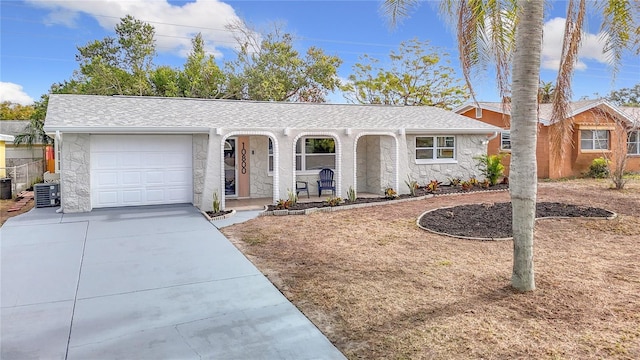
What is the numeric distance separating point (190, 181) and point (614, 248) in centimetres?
1190

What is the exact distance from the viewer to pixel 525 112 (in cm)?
561

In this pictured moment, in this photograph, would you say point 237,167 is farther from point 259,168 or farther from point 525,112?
point 525,112

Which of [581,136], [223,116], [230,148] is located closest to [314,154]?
[230,148]

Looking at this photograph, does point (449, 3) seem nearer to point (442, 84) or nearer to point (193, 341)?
point (193, 341)

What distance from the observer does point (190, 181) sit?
1406cm

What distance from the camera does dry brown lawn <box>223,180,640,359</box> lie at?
4.43m

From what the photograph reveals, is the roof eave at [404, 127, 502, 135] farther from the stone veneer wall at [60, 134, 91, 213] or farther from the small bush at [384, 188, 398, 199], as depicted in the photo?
the stone veneer wall at [60, 134, 91, 213]

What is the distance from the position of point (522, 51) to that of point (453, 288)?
348 cm

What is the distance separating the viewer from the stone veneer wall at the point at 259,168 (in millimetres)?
15586

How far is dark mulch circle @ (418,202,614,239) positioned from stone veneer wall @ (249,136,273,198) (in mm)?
6567

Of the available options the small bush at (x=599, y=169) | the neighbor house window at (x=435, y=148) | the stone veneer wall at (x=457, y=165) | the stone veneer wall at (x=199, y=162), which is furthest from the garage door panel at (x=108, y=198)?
the small bush at (x=599, y=169)

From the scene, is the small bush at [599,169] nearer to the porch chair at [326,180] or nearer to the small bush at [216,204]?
the porch chair at [326,180]

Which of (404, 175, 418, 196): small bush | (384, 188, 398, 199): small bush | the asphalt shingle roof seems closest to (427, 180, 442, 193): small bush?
(404, 175, 418, 196): small bush

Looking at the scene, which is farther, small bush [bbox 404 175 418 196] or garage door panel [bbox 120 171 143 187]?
small bush [bbox 404 175 418 196]
